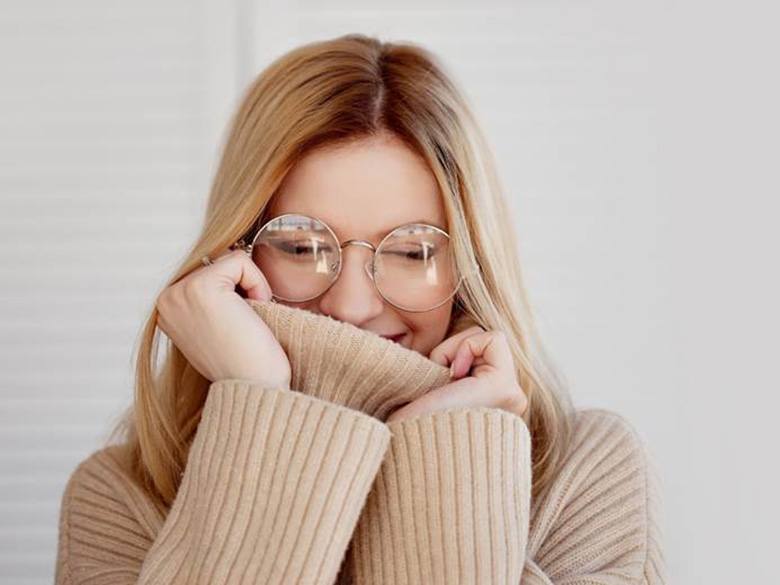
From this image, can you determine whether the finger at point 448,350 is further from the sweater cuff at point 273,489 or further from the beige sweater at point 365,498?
the sweater cuff at point 273,489

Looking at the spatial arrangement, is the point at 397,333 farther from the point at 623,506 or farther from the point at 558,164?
the point at 558,164

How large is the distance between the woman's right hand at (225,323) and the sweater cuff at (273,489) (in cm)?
6

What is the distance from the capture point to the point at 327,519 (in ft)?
4.18

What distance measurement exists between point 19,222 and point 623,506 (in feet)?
4.13

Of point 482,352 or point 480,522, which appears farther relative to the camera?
point 482,352

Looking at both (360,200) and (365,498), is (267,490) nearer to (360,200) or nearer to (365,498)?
(365,498)

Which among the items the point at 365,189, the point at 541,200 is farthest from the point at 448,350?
the point at 541,200

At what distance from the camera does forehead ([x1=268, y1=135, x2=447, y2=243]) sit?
4.88ft

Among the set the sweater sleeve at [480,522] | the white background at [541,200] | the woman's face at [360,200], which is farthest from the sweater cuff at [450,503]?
the white background at [541,200]

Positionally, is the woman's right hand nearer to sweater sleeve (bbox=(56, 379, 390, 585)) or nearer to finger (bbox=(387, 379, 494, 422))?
sweater sleeve (bbox=(56, 379, 390, 585))

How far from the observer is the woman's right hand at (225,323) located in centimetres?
140

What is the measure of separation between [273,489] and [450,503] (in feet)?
0.68

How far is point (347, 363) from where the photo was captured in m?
1.45

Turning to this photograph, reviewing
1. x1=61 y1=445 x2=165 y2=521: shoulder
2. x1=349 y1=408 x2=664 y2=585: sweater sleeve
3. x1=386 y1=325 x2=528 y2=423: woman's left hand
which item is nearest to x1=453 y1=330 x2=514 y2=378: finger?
x1=386 y1=325 x2=528 y2=423: woman's left hand
